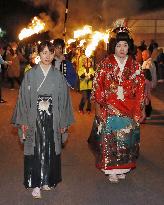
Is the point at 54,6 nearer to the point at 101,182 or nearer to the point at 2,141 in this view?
the point at 2,141

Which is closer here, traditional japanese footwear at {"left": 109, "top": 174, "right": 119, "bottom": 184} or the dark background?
traditional japanese footwear at {"left": 109, "top": 174, "right": 119, "bottom": 184}

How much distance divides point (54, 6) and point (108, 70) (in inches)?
675

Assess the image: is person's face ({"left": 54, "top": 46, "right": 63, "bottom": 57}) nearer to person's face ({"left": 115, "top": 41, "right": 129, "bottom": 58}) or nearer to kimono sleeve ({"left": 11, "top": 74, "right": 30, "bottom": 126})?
person's face ({"left": 115, "top": 41, "right": 129, "bottom": 58})

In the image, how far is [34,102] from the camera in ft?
18.1

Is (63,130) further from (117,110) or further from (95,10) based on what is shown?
(95,10)

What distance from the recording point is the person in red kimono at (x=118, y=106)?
6.15 m

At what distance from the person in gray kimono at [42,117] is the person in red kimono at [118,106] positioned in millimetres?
634

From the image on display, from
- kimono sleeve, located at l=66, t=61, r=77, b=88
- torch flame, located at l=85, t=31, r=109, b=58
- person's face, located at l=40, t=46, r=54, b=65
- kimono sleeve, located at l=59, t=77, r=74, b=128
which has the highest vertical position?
torch flame, located at l=85, t=31, r=109, b=58

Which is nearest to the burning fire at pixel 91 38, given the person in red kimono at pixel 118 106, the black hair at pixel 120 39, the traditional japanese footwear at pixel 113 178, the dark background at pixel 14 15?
the black hair at pixel 120 39

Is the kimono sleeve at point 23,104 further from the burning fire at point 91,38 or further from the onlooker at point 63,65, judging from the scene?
the burning fire at point 91,38

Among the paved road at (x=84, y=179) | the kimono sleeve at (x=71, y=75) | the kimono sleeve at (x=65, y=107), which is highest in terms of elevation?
the kimono sleeve at (x=71, y=75)

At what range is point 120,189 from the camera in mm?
6031

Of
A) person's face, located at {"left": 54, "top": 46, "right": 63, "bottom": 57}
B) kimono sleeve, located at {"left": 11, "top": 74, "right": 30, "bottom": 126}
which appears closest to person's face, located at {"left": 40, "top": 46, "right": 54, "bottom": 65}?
kimono sleeve, located at {"left": 11, "top": 74, "right": 30, "bottom": 126}

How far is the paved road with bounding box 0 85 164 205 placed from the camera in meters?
5.62
